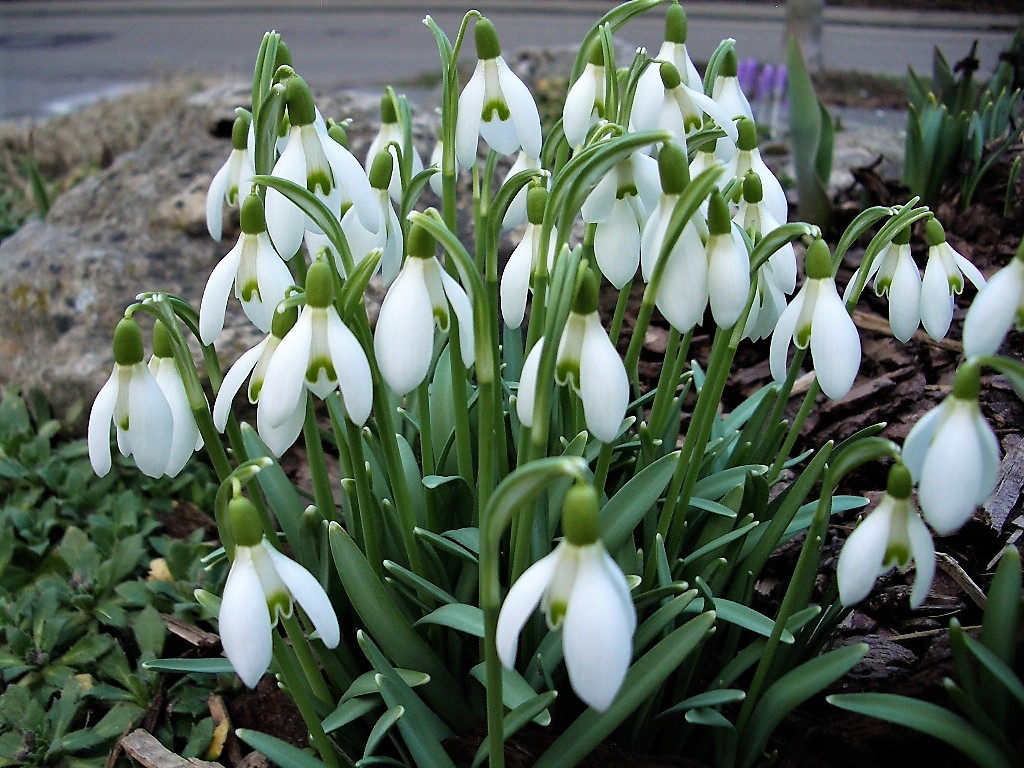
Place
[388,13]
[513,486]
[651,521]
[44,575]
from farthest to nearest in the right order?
[388,13], [44,575], [651,521], [513,486]

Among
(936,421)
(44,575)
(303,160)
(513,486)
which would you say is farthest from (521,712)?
(44,575)

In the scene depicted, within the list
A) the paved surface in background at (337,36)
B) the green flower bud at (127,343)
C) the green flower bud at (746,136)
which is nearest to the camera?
the green flower bud at (127,343)

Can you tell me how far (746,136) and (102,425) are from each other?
0.79 meters

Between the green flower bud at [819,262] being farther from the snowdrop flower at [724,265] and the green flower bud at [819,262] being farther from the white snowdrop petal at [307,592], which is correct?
the white snowdrop petal at [307,592]

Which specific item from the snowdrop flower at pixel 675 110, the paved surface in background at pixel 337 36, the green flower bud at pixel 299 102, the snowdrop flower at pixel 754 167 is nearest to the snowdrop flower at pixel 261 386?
the green flower bud at pixel 299 102

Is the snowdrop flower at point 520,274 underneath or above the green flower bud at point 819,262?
underneath

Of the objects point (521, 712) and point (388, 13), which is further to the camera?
point (388, 13)

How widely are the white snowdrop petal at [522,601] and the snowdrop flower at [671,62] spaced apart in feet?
2.00

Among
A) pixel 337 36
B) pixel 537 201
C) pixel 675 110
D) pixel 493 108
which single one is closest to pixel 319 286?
pixel 537 201

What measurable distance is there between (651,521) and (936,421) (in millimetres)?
483

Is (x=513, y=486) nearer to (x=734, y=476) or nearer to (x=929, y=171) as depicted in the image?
(x=734, y=476)

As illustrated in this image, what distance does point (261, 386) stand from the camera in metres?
0.89

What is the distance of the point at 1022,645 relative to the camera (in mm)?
946

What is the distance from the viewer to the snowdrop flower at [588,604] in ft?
2.15
